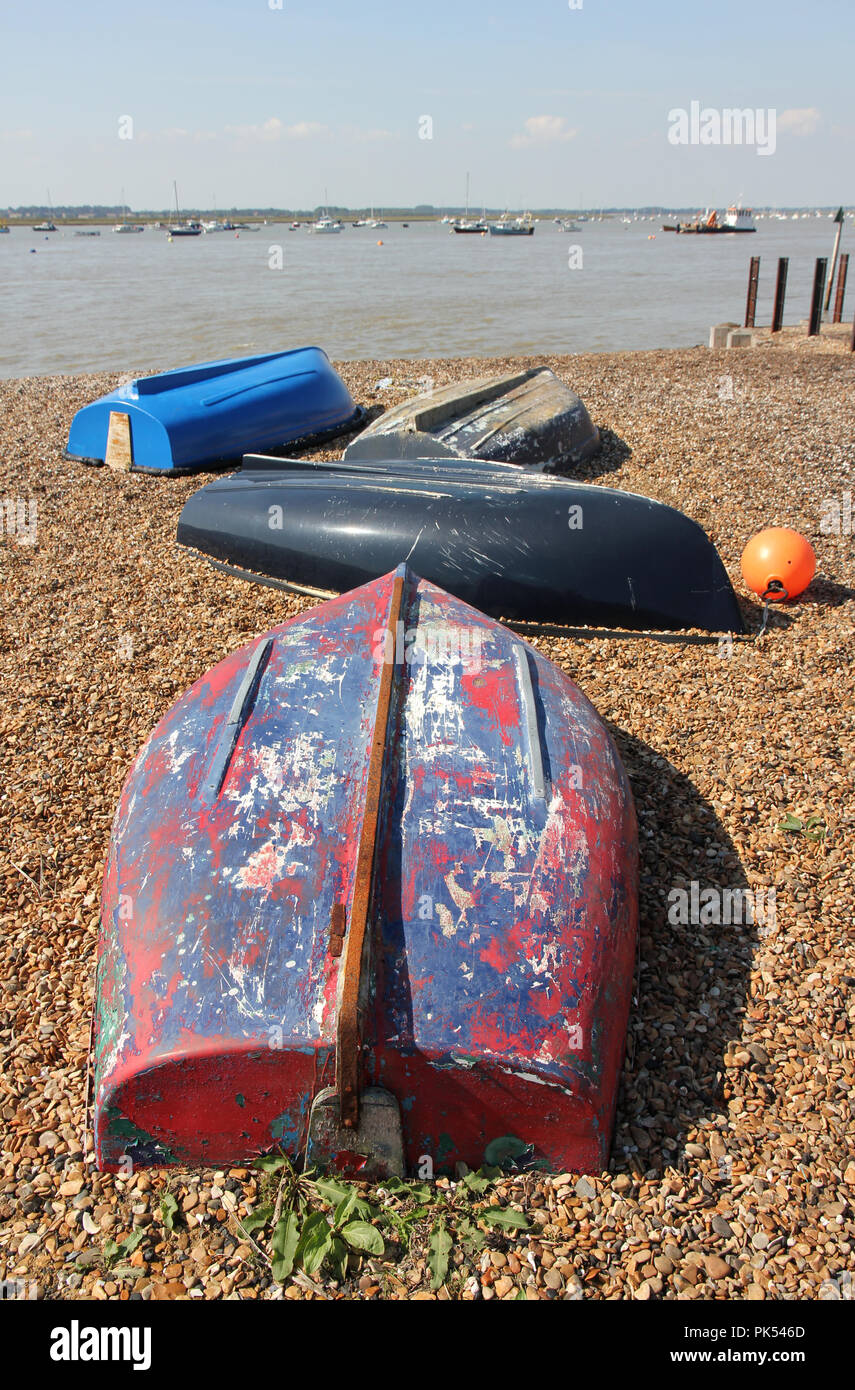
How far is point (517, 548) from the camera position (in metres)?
5.88

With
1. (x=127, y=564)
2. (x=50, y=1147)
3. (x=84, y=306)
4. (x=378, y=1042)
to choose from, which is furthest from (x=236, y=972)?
(x=84, y=306)

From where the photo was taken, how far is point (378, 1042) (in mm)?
2346

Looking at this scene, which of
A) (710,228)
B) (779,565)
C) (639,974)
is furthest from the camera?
(710,228)

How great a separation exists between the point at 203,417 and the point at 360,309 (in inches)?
663

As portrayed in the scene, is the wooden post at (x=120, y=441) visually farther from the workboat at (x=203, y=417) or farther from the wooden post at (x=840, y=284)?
the wooden post at (x=840, y=284)

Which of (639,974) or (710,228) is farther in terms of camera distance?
(710,228)

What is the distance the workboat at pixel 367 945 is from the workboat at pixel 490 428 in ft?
19.1

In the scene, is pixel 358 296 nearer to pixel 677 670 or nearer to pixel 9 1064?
pixel 677 670

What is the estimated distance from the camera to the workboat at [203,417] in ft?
31.2

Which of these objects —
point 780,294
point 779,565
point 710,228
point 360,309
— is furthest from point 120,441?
point 710,228

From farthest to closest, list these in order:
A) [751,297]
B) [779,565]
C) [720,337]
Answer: [751,297] < [720,337] < [779,565]

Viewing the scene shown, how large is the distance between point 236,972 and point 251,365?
10189mm

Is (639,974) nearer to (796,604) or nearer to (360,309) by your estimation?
(796,604)

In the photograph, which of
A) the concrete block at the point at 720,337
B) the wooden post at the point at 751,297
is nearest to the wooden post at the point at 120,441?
the concrete block at the point at 720,337
